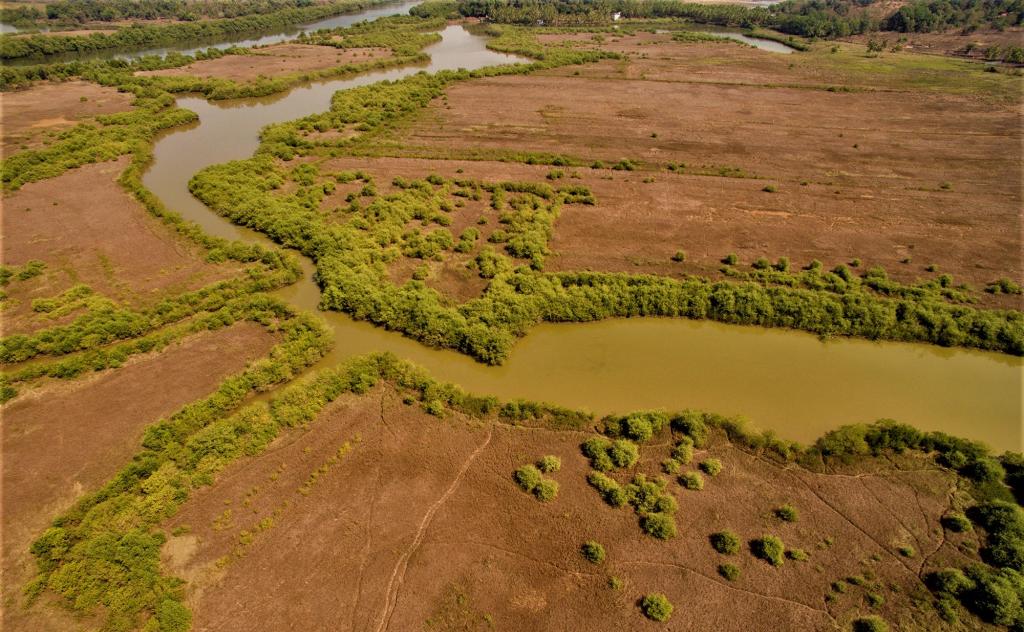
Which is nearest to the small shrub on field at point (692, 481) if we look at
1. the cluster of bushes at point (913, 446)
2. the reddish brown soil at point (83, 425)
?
the cluster of bushes at point (913, 446)

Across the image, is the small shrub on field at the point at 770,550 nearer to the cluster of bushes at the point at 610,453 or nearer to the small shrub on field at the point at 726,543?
the small shrub on field at the point at 726,543

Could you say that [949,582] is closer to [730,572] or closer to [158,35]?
[730,572]

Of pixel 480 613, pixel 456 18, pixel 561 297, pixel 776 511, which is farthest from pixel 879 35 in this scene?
pixel 480 613

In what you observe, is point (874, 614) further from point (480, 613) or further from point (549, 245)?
point (549, 245)

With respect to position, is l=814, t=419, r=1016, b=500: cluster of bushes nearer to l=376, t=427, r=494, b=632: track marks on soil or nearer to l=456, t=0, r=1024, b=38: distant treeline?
l=376, t=427, r=494, b=632: track marks on soil

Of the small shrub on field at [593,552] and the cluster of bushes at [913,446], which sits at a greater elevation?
the cluster of bushes at [913,446]

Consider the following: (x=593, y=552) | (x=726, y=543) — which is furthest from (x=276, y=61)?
(x=726, y=543)
